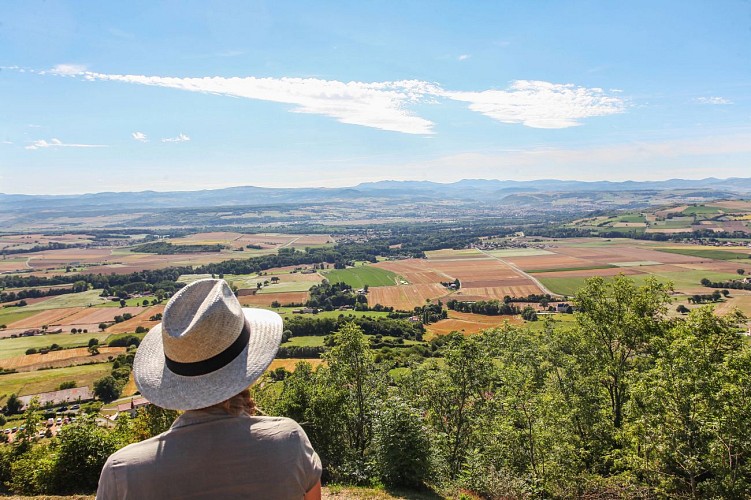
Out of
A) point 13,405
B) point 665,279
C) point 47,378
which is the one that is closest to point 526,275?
point 665,279

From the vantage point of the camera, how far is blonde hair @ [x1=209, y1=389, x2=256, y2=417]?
2273 mm

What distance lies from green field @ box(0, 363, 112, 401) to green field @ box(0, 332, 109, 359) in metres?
9.16

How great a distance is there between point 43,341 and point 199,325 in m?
69.8

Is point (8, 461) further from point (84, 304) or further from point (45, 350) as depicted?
point (84, 304)

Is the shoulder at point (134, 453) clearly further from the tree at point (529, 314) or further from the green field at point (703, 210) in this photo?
the green field at point (703, 210)

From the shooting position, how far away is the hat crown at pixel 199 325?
7.36ft

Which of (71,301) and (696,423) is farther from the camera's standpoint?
(71,301)

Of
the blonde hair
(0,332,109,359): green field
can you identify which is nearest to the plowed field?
(0,332,109,359): green field

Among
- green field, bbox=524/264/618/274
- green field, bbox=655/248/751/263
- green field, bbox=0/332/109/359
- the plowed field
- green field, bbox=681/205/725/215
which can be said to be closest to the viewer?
green field, bbox=0/332/109/359

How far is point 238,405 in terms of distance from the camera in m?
2.35

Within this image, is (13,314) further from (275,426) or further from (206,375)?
(275,426)

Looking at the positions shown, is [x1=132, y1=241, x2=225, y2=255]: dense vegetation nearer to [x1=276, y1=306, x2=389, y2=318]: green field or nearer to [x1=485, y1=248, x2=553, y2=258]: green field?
[x1=276, y1=306, x2=389, y2=318]: green field

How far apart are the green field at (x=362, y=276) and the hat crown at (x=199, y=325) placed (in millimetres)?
88018

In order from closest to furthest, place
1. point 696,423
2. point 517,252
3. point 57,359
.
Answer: point 696,423 < point 57,359 < point 517,252
